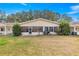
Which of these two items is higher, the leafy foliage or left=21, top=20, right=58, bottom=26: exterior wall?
the leafy foliage

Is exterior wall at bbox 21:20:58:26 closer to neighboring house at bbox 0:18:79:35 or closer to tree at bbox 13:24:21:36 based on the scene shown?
Result: neighboring house at bbox 0:18:79:35

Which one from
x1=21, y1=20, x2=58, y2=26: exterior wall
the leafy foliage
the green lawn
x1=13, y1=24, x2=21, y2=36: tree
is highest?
the leafy foliage

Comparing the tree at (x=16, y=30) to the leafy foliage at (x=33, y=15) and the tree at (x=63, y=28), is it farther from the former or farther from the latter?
the tree at (x=63, y=28)

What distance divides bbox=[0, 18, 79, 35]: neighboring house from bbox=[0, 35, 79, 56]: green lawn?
0.10 metres

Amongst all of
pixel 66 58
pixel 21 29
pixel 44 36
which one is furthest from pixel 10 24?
pixel 66 58

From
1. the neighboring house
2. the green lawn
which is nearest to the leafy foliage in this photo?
the neighboring house

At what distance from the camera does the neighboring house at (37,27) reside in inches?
269

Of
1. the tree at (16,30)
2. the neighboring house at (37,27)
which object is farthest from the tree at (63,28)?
the tree at (16,30)

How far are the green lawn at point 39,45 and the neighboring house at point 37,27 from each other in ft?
0.33

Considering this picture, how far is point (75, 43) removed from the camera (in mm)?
6848

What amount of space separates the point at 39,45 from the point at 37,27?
35 centimetres

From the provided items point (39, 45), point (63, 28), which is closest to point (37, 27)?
point (39, 45)

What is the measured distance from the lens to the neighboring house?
6840 millimetres

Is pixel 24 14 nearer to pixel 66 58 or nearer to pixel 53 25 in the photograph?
pixel 53 25
